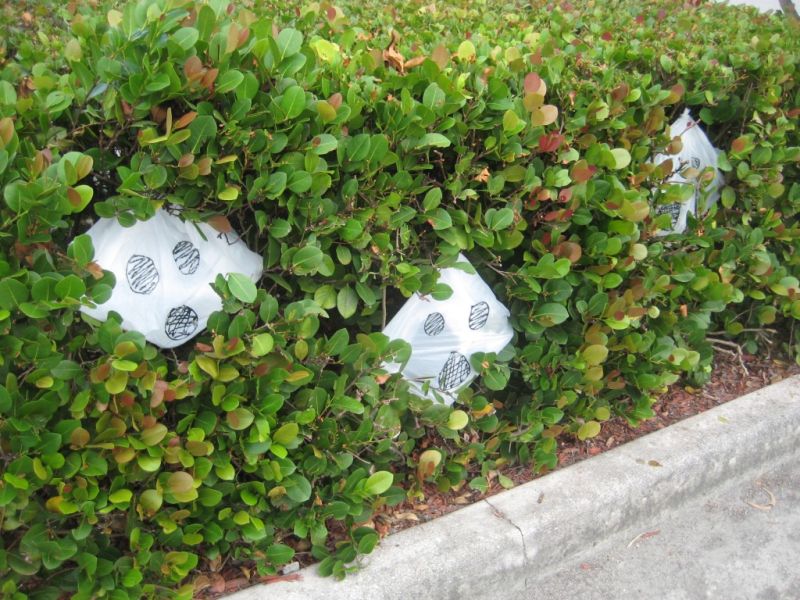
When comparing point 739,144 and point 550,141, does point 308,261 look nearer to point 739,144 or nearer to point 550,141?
point 550,141

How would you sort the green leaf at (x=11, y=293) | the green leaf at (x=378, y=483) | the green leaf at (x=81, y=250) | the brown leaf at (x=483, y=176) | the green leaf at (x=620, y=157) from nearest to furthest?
1. the green leaf at (x=11, y=293)
2. the green leaf at (x=81, y=250)
3. the green leaf at (x=378, y=483)
4. the brown leaf at (x=483, y=176)
5. the green leaf at (x=620, y=157)

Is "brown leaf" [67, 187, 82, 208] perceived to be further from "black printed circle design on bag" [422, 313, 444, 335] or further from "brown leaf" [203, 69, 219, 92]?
"black printed circle design on bag" [422, 313, 444, 335]

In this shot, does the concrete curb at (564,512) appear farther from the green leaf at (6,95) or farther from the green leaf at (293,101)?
the green leaf at (6,95)

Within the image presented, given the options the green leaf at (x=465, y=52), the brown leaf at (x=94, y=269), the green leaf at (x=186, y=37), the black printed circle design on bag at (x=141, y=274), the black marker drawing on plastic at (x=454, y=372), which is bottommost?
the black marker drawing on plastic at (x=454, y=372)

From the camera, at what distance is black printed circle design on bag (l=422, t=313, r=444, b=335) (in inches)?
111

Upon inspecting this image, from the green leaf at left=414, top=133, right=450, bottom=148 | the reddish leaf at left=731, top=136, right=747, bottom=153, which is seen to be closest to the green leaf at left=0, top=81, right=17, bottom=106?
the green leaf at left=414, top=133, right=450, bottom=148

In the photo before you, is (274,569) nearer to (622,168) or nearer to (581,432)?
(581,432)

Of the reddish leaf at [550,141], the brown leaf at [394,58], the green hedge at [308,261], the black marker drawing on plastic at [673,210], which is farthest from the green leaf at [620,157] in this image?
the brown leaf at [394,58]

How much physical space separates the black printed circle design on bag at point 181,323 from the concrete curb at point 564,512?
86 cm

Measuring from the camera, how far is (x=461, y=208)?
112 inches

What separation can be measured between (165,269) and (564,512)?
174cm

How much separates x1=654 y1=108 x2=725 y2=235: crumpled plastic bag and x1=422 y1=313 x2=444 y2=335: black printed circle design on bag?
4.22 feet

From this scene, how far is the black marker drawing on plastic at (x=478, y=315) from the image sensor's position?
292 cm

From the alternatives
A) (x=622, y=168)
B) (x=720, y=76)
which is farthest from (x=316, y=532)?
(x=720, y=76)
